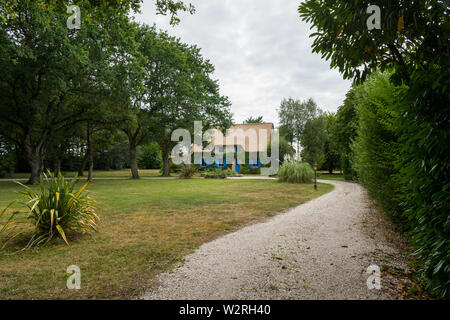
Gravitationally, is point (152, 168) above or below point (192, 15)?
below

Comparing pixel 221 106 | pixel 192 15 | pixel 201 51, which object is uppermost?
pixel 201 51

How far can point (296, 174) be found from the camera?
16562 mm

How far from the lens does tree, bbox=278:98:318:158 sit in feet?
110

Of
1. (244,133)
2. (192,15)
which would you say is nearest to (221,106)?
(244,133)

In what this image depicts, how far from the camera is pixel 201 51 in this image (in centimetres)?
2495

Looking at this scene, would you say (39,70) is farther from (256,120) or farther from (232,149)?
(256,120)

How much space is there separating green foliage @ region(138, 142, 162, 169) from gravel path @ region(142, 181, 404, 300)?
4137 centimetres

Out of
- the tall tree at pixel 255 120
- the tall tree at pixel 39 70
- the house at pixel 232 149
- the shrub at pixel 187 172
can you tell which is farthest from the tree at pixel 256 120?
the tall tree at pixel 39 70

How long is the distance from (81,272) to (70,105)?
749 inches

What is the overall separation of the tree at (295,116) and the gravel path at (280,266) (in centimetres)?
2987

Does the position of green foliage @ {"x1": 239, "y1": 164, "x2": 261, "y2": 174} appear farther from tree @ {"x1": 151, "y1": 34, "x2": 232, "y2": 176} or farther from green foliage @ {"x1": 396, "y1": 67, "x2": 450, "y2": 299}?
green foliage @ {"x1": 396, "y1": 67, "x2": 450, "y2": 299}

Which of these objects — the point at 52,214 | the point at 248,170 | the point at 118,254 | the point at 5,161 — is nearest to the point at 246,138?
the point at 248,170
